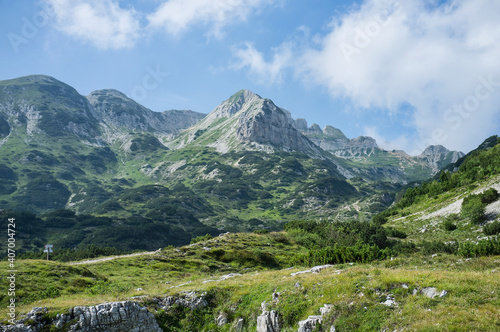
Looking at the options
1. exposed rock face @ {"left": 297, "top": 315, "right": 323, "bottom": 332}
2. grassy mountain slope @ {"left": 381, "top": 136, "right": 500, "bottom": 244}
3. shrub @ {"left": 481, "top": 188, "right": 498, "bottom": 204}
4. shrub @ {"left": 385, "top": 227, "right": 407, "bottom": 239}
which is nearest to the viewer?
exposed rock face @ {"left": 297, "top": 315, "right": 323, "bottom": 332}

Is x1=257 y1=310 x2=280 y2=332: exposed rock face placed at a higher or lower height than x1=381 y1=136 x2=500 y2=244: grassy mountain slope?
lower

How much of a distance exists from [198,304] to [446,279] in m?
17.9

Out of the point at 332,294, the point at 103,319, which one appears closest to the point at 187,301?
the point at 103,319

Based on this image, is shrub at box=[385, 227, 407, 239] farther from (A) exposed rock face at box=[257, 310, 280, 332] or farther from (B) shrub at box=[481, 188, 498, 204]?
(A) exposed rock face at box=[257, 310, 280, 332]

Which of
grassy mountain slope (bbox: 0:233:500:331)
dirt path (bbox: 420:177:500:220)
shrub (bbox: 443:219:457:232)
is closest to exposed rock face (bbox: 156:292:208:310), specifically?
grassy mountain slope (bbox: 0:233:500:331)

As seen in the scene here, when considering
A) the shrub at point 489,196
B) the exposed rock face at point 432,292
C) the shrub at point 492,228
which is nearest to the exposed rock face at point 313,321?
the exposed rock face at point 432,292

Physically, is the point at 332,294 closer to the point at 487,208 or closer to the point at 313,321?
the point at 313,321

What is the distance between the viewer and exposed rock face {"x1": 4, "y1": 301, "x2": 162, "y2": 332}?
60.5 feet

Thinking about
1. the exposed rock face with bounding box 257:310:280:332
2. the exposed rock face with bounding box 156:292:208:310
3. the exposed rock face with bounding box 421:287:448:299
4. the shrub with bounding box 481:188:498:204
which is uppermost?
the shrub with bounding box 481:188:498:204

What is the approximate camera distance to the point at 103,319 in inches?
767

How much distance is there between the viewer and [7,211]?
175 metres

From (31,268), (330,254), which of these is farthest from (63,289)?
(330,254)

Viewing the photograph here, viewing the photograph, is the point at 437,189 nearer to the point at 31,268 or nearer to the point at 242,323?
the point at 242,323

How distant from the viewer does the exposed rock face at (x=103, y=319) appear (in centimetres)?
1845
